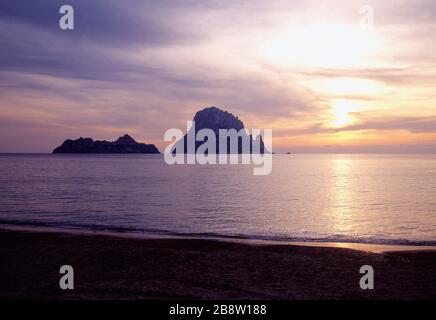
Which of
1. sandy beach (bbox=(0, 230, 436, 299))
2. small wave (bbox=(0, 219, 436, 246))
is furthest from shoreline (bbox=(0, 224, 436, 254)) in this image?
sandy beach (bbox=(0, 230, 436, 299))

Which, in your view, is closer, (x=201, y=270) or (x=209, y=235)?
(x=201, y=270)

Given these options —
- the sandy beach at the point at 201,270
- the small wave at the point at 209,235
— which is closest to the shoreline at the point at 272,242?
the small wave at the point at 209,235

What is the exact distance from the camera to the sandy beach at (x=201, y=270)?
1388cm

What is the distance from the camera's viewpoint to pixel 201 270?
1697 centimetres

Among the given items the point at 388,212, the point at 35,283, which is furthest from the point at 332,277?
the point at 388,212

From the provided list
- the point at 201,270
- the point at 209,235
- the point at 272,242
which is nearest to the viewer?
the point at 201,270

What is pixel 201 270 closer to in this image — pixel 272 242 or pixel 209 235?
pixel 272 242

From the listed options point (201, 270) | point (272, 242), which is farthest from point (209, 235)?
point (201, 270)

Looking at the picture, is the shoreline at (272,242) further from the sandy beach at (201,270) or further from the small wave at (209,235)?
the sandy beach at (201,270)

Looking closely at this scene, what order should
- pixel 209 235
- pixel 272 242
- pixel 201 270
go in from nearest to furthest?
1. pixel 201 270
2. pixel 272 242
3. pixel 209 235

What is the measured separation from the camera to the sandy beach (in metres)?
13.9

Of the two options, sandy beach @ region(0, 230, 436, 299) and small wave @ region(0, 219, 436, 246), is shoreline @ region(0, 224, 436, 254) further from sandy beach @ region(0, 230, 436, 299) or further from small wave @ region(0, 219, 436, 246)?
sandy beach @ region(0, 230, 436, 299)
